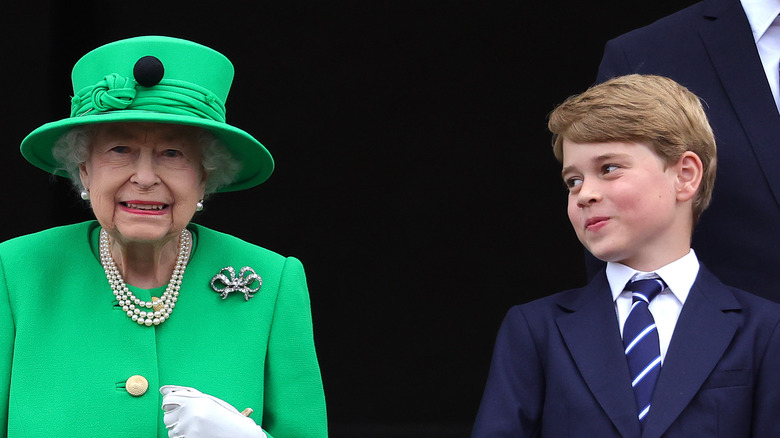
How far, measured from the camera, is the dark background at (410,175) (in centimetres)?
497

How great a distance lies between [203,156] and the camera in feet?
8.42

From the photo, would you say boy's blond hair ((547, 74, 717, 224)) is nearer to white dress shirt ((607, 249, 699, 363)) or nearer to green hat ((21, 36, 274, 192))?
white dress shirt ((607, 249, 699, 363))

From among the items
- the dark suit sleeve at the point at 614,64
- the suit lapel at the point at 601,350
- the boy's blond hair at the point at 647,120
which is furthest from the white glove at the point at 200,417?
the dark suit sleeve at the point at 614,64

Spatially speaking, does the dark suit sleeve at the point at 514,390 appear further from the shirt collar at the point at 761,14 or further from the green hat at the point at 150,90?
the shirt collar at the point at 761,14

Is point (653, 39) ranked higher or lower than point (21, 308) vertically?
higher

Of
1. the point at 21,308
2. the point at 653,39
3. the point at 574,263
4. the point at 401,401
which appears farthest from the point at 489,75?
the point at 21,308

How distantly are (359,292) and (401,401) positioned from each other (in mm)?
478

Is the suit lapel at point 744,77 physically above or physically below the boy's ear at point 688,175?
above

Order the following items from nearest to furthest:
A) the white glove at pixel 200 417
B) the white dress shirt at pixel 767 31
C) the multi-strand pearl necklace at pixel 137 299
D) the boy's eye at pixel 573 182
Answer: the white glove at pixel 200 417, the multi-strand pearl necklace at pixel 137 299, the boy's eye at pixel 573 182, the white dress shirt at pixel 767 31

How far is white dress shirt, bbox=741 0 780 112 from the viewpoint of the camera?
284 cm

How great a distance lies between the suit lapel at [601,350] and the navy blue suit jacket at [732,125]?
0.74ft

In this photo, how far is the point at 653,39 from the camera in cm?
293

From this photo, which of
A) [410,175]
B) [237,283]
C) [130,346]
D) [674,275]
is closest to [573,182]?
[674,275]

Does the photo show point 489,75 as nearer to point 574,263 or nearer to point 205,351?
point 574,263
